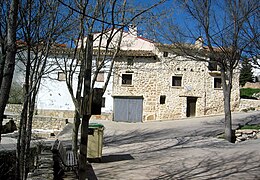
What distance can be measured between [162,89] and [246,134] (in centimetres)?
1247

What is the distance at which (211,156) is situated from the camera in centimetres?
796

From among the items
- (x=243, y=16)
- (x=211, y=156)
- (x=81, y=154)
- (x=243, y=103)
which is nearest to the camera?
(x=81, y=154)

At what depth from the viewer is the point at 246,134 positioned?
1281 cm

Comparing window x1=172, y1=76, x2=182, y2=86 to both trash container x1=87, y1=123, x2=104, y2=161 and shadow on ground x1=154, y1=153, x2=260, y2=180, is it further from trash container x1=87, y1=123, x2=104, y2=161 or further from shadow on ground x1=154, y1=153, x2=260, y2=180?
trash container x1=87, y1=123, x2=104, y2=161

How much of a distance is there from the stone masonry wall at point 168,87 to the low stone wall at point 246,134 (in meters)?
11.7

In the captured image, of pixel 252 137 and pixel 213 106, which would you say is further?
pixel 213 106

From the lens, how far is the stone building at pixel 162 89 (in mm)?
24516

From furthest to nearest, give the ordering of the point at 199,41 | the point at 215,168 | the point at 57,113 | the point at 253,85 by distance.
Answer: the point at 253,85
the point at 57,113
the point at 199,41
the point at 215,168

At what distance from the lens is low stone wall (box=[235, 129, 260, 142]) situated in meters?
12.6

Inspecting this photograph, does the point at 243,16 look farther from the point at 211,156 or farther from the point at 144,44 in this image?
the point at 144,44

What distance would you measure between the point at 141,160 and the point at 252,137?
24.0ft

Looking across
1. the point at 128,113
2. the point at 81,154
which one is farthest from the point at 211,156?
the point at 128,113

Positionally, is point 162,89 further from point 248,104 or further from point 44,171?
point 44,171

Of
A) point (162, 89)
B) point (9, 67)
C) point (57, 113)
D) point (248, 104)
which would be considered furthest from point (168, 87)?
point (9, 67)
